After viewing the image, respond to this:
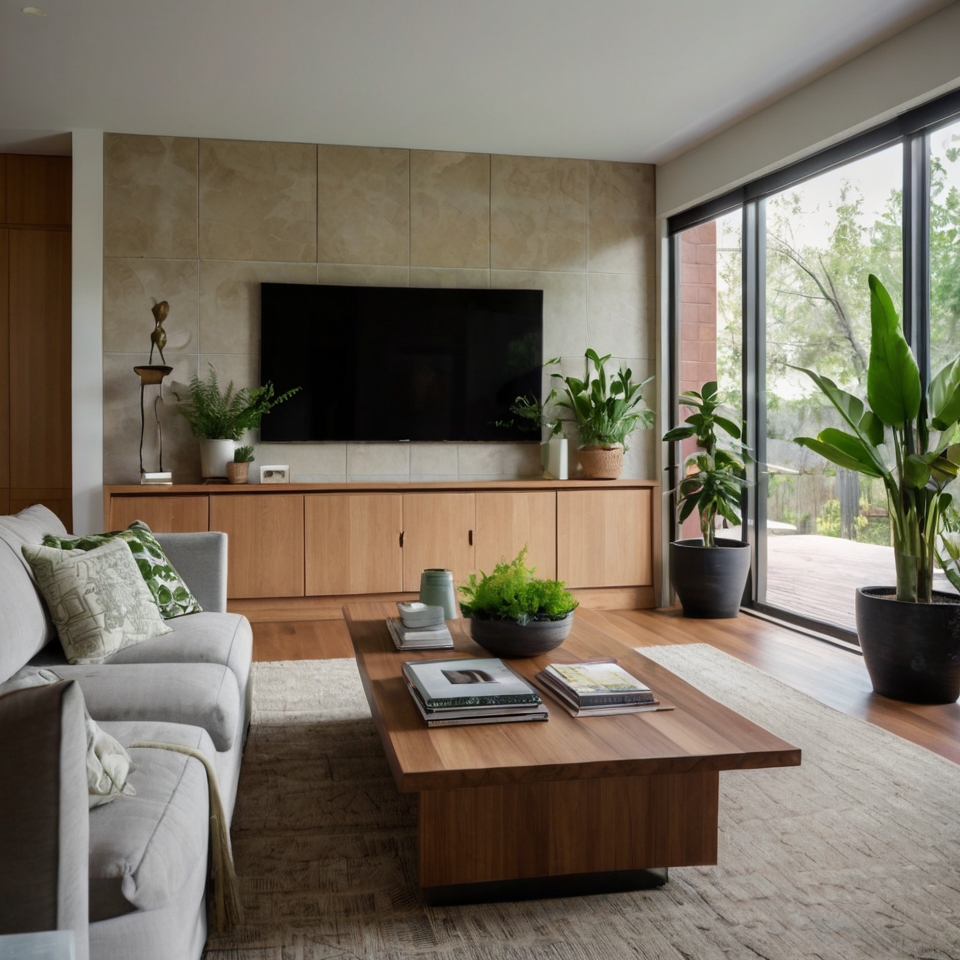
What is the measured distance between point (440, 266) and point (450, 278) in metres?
0.09

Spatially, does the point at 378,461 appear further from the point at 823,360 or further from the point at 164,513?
the point at 823,360

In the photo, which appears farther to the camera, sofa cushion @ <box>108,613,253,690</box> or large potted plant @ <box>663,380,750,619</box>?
large potted plant @ <box>663,380,750,619</box>

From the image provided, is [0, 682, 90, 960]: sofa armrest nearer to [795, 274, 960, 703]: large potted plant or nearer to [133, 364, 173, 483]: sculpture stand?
[795, 274, 960, 703]: large potted plant

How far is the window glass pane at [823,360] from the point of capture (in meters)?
4.21

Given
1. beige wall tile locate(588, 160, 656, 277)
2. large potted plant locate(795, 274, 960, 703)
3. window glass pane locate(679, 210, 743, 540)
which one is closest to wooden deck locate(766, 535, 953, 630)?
window glass pane locate(679, 210, 743, 540)

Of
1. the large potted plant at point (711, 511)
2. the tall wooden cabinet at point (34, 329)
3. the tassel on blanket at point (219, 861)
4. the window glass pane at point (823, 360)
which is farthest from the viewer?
the tall wooden cabinet at point (34, 329)

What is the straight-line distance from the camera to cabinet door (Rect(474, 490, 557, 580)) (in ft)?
17.5

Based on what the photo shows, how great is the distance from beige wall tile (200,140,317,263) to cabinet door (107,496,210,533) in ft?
4.67

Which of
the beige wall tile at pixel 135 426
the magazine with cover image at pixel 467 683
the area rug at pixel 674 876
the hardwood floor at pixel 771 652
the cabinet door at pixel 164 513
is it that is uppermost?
the beige wall tile at pixel 135 426

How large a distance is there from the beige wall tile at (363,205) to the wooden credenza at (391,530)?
1.40 meters

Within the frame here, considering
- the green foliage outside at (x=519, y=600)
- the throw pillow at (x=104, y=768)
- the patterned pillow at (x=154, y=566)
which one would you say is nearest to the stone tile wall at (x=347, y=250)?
the patterned pillow at (x=154, y=566)

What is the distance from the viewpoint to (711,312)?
5508mm

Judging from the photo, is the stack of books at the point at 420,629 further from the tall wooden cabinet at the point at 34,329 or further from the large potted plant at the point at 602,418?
the tall wooden cabinet at the point at 34,329

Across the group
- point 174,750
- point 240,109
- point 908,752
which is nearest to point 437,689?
point 174,750
